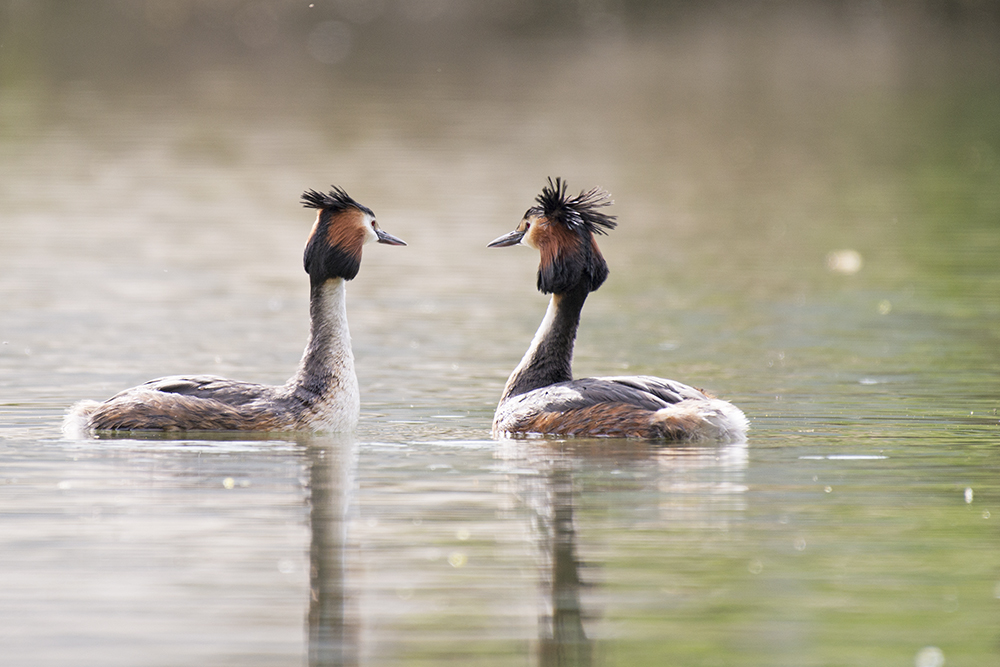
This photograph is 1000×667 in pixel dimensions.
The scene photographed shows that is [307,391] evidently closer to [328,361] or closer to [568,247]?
[328,361]

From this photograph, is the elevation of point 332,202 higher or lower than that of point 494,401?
higher

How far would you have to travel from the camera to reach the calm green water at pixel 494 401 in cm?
799

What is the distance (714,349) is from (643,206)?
12652mm

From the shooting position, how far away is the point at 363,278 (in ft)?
71.6

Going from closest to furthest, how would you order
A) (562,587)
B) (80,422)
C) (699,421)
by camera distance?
(562,587), (699,421), (80,422)

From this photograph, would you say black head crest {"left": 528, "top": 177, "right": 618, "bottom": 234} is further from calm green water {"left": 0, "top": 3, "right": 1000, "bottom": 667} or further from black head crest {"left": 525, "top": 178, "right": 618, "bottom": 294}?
calm green water {"left": 0, "top": 3, "right": 1000, "bottom": 667}

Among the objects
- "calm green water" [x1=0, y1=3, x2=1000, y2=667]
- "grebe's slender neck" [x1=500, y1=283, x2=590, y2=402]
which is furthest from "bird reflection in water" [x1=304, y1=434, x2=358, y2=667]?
"grebe's slender neck" [x1=500, y1=283, x2=590, y2=402]

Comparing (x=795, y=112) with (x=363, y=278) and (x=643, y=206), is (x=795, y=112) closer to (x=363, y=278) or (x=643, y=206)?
(x=643, y=206)

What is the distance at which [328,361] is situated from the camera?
40.8 ft

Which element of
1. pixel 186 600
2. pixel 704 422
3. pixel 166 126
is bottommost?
pixel 186 600

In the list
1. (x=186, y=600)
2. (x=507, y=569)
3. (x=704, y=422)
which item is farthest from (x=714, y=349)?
(x=186, y=600)

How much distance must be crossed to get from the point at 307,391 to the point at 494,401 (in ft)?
6.40

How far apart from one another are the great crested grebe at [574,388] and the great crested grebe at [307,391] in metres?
1.12

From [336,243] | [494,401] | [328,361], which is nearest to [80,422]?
[328,361]
